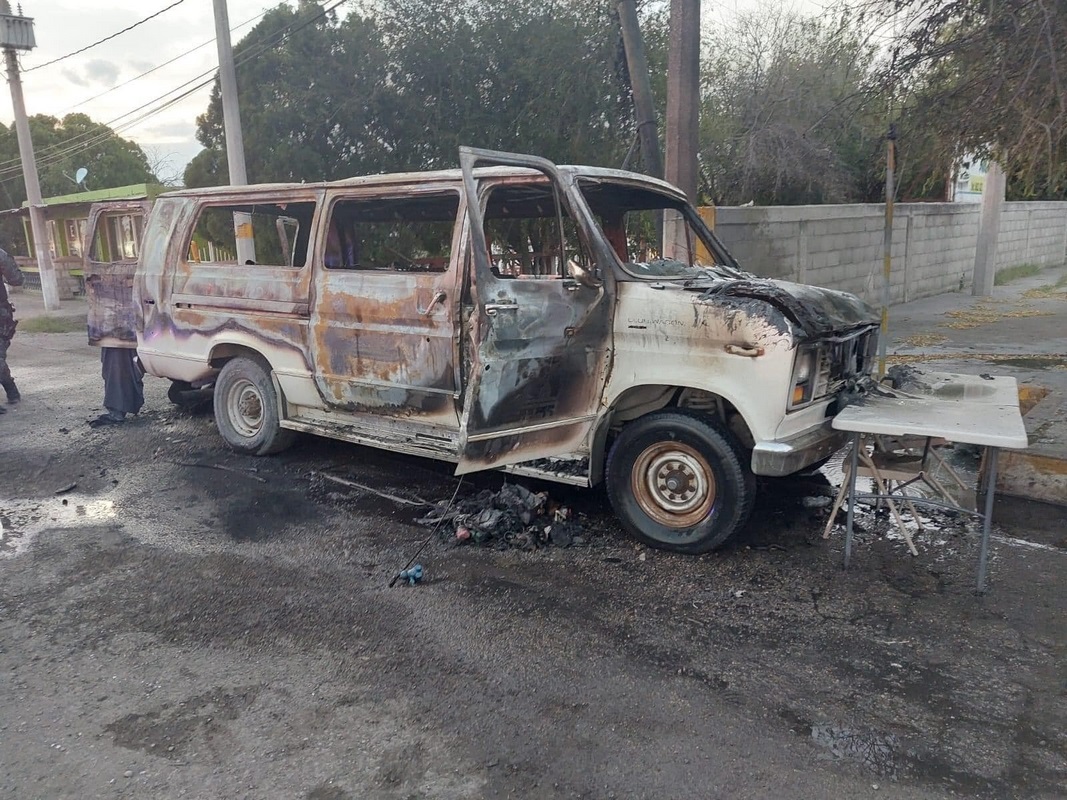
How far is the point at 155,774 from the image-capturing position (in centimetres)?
283

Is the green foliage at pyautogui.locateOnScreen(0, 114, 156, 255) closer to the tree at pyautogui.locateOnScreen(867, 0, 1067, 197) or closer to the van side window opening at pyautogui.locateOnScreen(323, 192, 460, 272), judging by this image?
the van side window opening at pyautogui.locateOnScreen(323, 192, 460, 272)

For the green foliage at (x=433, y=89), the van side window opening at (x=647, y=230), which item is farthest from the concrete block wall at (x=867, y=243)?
the van side window opening at (x=647, y=230)

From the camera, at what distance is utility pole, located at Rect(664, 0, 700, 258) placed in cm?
782

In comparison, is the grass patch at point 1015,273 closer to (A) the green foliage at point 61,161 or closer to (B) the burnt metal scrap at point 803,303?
(B) the burnt metal scrap at point 803,303

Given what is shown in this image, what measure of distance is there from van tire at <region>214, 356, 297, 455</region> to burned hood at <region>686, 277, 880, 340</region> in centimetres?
355

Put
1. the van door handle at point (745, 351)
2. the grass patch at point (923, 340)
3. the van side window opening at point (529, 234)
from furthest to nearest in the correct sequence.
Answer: the grass patch at point (923, 340) → the van side window opening at point (529, 234) → the van door handle at point (745, 351)

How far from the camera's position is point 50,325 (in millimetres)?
16609

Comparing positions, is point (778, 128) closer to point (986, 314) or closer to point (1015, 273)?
point (986, 314)

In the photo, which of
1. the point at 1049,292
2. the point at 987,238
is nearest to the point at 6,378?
the point at 987,238

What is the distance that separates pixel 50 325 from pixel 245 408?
12.5m

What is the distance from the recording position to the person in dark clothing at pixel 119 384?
797 centimetres

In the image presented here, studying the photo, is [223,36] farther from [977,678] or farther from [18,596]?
[977,678]

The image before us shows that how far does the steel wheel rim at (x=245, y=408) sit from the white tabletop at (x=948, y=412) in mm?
4612

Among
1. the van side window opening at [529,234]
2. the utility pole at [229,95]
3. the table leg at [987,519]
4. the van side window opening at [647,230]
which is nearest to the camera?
the table leg at [987,519]
